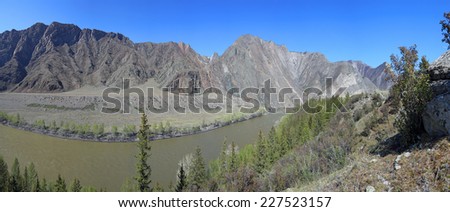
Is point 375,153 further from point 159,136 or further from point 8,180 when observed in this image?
point 159,136

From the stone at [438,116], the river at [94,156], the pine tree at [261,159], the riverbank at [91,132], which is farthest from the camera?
the riverbank at [91,132]

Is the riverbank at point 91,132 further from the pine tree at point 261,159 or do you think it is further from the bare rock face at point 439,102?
the bare rock face at point 439,102

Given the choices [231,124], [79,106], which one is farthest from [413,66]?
[79,106]

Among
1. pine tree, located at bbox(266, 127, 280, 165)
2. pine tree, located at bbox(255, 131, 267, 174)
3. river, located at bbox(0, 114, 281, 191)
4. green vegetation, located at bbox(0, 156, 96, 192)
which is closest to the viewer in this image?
green vegetation, located at bbox(0, 156, 96, 192)

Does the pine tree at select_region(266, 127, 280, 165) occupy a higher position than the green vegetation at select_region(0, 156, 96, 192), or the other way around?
the pine tree at select_region(266, 127, 280, 165)

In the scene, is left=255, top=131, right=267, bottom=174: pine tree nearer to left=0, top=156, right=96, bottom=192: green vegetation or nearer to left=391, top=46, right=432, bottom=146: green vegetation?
left=0, top=156, right=96, bottom=192: green vegetation

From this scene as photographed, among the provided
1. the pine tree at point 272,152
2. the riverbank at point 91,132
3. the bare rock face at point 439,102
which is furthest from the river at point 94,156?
the bare rock face at point 439,102

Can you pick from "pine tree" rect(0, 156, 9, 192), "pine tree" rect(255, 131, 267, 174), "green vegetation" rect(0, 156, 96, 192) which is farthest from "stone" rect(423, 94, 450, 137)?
"pine tree" rect(0, 156, 9, 192)
